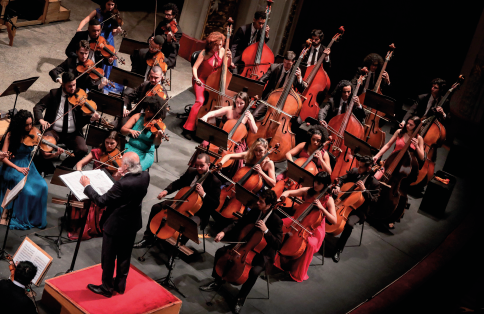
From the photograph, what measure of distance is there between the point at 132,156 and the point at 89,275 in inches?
41.3

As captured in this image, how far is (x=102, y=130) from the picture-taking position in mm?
4816

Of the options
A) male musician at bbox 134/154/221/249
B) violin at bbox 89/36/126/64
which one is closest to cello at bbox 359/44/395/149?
male musician at bbox 134/154/221/249

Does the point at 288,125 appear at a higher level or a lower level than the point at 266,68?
lower

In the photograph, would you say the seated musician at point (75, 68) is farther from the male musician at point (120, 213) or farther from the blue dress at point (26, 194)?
the male musician at point (120, 213)

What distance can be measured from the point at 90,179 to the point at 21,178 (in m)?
1.12

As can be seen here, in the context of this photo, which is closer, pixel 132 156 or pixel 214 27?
pixel 132 156

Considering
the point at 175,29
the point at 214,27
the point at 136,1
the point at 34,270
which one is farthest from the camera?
the point at 136,1

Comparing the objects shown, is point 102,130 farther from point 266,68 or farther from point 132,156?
point 266,68

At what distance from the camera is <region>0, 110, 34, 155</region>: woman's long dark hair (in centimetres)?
441

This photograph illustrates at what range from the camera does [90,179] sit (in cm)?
374

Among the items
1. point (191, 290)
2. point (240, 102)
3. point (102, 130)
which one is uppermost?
point (240, 102)

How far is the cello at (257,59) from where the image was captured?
6.97 meters

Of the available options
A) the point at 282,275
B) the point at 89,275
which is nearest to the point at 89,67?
the point at 89,275

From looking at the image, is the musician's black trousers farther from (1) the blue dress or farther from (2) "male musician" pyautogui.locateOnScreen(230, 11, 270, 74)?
(2) "male musician" pyautogui.locateOnScreen(230, 11, 270, 74)
